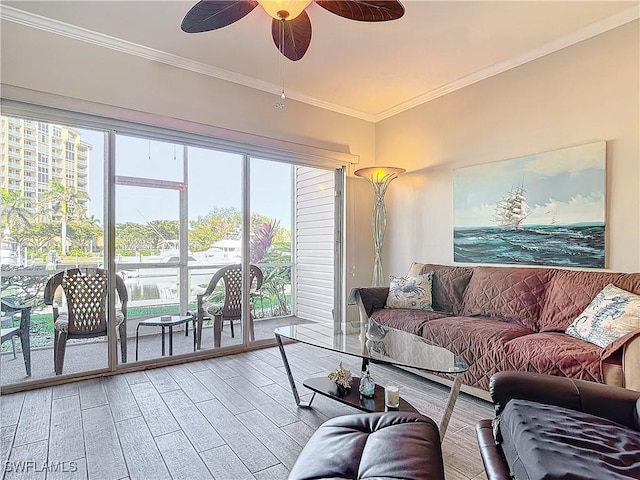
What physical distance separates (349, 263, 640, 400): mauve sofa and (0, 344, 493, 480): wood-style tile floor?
422 millimetres

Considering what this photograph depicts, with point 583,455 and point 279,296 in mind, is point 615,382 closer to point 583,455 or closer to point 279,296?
point 583,455

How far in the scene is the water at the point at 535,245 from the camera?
2.88 metres

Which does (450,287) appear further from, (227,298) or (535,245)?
(227,298)

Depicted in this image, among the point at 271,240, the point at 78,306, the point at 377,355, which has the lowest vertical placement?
the point at 377,355

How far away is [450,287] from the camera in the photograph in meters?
3.56

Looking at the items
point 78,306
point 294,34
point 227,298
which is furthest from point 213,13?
point 227,298

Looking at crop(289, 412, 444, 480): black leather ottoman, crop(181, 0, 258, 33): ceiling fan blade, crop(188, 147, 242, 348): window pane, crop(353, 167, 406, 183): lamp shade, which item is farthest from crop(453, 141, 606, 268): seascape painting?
crop(181, 0, 258, 33): ceiling fan blade

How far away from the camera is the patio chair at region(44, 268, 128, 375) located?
10.1ft

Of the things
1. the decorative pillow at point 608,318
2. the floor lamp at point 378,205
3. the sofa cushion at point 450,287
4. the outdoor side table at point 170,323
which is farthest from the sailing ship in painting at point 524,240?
the outdoor side table at point 170,323

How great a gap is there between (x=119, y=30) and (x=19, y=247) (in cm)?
195

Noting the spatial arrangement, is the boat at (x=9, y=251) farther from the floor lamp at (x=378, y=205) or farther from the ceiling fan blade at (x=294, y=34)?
the floor lamp at (x=378, y=205)

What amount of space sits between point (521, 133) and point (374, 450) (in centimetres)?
317

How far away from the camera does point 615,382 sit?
78.0 inches

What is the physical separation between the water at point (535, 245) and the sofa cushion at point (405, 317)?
0.79 meters
